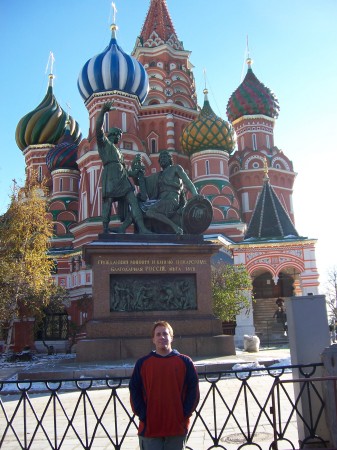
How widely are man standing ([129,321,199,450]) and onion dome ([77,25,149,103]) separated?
32885mm

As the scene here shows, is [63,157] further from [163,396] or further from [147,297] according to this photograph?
[163,396]

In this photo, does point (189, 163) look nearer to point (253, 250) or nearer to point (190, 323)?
point (253, 250)

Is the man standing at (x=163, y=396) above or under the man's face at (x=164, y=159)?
under

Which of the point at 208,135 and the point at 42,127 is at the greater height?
the point at 42,127

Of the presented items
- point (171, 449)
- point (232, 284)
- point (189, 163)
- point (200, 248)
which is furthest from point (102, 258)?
point (189, 163)

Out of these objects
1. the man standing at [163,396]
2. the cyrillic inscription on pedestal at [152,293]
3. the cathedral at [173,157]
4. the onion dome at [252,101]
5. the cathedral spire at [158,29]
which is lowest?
the man standing at [163,396]

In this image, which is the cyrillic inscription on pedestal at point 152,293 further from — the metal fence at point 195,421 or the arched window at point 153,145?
the arched window at point 153,145

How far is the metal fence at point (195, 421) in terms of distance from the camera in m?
4.81

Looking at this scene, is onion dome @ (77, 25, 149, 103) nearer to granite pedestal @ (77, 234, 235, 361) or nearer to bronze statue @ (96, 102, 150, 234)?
bronze statue @ (96, 102, 150, 234)

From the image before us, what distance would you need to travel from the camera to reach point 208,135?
36.0 m

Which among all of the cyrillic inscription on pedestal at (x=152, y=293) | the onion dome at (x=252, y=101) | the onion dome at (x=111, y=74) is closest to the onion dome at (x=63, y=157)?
the onion dome at (x=111, y=74)

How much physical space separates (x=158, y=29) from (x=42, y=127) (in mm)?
Result: 13091

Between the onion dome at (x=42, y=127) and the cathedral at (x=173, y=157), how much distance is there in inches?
3.3

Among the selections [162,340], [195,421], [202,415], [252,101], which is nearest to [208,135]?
[252,101]
